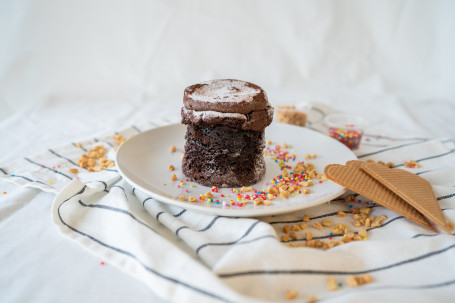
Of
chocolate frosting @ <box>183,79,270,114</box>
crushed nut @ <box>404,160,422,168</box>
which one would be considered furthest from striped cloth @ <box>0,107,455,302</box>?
chocolate frosting @ <box>183,79,270,114</box>

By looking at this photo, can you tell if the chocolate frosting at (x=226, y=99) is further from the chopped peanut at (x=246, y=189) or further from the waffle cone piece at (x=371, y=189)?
the waffle cone piece at (x=371, y=189)

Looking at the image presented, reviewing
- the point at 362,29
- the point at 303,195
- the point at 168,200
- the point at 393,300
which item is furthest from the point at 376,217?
the point at 362,29

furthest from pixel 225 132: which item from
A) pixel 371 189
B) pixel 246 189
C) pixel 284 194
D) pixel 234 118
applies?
pixel 371 189

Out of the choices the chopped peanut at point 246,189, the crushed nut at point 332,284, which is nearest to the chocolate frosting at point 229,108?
the chopped peanut at point 246,189

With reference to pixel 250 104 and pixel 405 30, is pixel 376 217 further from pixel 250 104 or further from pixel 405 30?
pixel 405 30

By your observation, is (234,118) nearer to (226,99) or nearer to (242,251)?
(226,99)
